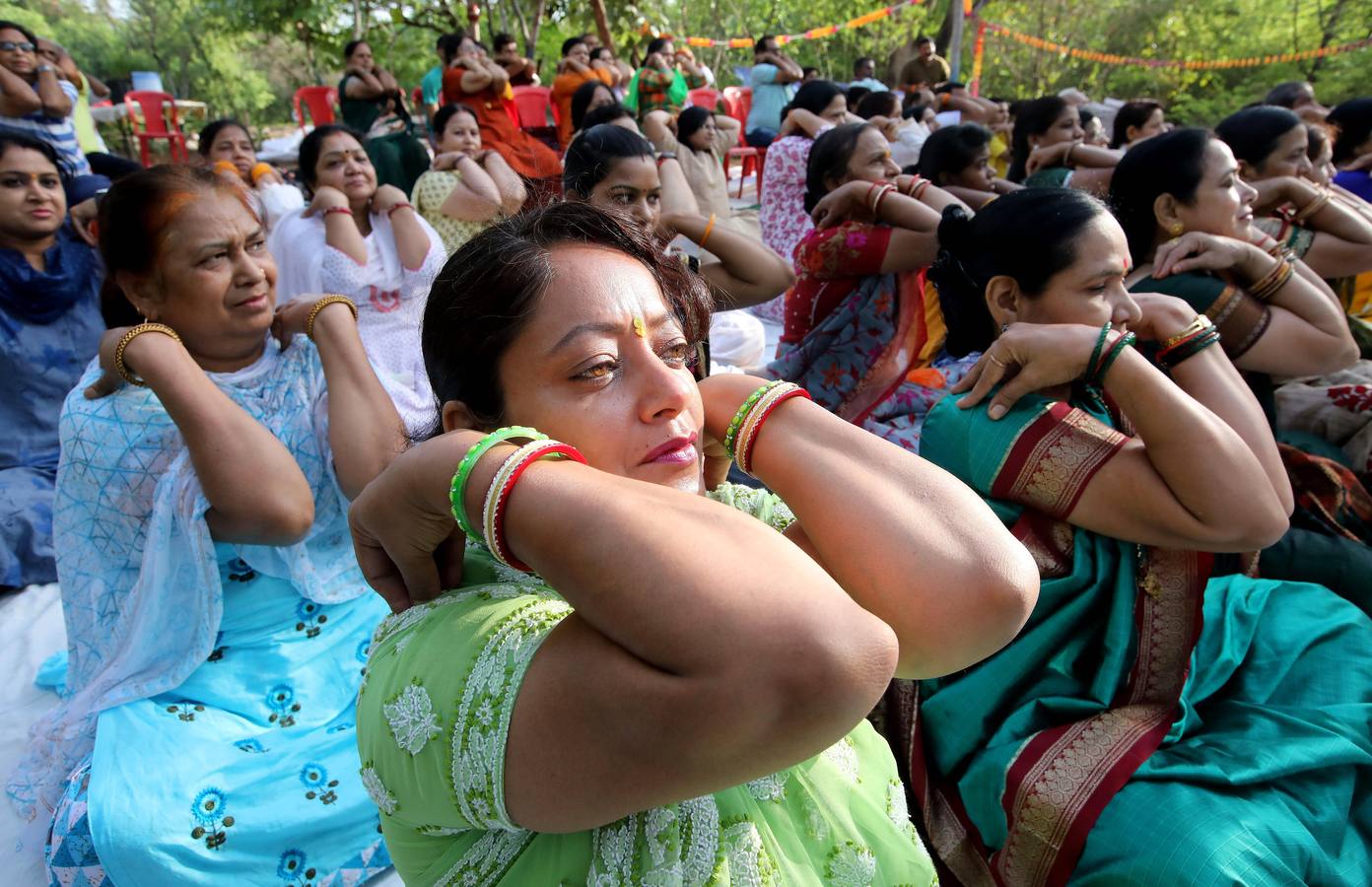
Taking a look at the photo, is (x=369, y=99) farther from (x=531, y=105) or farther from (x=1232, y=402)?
(x=1232, y=402)

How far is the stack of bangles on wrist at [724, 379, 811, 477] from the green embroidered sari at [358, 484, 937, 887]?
0.35m

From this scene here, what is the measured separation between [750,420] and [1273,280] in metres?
2.38

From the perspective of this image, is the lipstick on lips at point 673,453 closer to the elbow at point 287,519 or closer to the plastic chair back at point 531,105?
the elbow at point 287,519

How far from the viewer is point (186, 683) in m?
2.08

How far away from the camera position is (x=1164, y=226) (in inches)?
115

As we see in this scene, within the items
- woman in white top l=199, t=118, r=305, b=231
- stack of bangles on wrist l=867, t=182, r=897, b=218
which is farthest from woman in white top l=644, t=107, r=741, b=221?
stack of bangles on wrist l=867, t=182, r=897, b=218

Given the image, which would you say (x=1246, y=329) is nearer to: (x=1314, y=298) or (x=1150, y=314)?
(x=1314, y=298)

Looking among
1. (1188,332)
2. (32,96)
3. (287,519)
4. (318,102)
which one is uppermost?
(32,96)

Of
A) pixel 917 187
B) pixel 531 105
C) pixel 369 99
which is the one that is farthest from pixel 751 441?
pixel 531 105

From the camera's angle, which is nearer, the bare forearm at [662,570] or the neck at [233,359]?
the bare forearm at [662,570]

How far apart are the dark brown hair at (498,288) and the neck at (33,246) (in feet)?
11.3

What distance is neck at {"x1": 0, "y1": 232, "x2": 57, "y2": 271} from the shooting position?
11.8ft

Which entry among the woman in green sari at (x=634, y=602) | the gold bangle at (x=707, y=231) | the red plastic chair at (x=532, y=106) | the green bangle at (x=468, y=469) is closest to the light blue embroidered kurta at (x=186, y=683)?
the woman in green sari at (x=634, y=602)

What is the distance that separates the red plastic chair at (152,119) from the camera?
12445 millimetres
